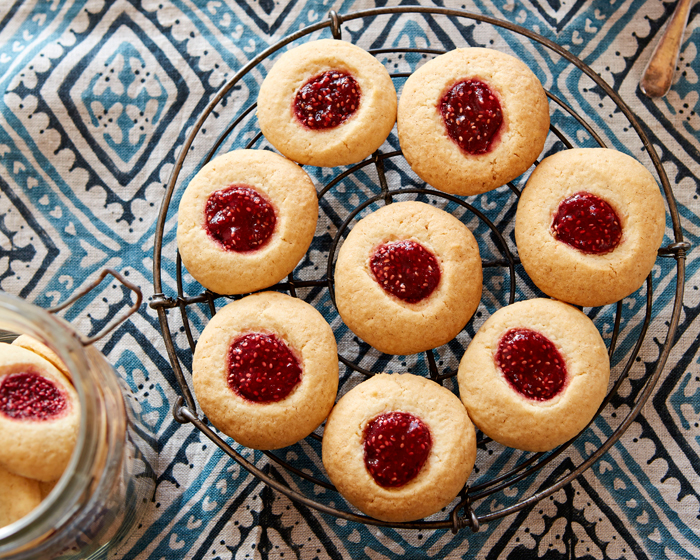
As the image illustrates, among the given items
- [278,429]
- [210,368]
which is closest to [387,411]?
[278,429]

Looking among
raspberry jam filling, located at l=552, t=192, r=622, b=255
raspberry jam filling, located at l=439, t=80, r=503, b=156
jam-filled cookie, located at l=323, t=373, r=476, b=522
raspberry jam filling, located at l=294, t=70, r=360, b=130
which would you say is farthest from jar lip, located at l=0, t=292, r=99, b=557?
raspberry jam filling, located at l=552, t=192, r=622, b=255

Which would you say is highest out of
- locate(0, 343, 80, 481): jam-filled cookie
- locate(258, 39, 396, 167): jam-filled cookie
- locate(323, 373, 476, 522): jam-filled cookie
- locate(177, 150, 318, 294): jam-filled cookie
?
locate(258, 39, 396, 167): jam-filled cookie

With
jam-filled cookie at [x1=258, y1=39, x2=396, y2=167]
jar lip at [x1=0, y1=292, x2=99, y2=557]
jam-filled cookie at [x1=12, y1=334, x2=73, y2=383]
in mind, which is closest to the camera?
jar lip at [x1=0, y1=292, x2=99, y2=557]

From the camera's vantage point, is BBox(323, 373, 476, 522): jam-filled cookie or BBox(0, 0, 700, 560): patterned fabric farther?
BBox(0, 0, 700, 560): patterned fabric

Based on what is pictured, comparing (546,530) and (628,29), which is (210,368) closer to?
(546,530)

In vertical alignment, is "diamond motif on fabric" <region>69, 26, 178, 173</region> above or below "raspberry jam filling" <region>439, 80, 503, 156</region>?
above

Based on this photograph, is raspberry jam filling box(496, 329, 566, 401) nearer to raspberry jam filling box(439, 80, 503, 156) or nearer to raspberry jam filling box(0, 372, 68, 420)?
raspberry jam filling box(439, 80, 503, 156)

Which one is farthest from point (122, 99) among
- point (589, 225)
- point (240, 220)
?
point (589, 225)
